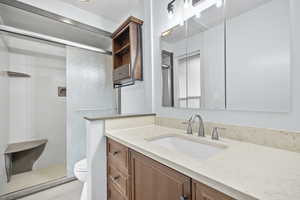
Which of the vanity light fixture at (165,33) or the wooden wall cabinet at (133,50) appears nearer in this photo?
the vanity light fixture at (165,33)

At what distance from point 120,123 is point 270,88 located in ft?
3.64

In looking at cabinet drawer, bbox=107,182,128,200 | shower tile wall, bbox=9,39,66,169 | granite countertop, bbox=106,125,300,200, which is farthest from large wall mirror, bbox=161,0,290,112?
shower tile wall, bbox=9,39,66,169

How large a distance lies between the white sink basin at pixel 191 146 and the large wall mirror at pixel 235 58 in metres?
0.28

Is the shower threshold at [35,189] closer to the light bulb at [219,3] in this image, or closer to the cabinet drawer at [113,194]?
the cabinet drawer at [113,194]

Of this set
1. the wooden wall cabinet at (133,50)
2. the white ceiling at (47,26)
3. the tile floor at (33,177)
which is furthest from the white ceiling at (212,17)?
the tile floor at (33,177)

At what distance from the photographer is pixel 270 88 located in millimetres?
751

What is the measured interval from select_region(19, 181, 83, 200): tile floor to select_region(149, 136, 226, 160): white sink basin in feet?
4.24

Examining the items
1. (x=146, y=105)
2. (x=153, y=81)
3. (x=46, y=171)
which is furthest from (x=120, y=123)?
(x=46, y=171)

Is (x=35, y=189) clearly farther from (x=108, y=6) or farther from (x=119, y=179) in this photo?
(x=108, y=6)

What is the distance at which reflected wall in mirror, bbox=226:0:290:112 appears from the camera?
0.71 metres

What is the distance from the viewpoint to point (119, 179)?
40.4 inches

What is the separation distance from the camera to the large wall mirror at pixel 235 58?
0.73 meters

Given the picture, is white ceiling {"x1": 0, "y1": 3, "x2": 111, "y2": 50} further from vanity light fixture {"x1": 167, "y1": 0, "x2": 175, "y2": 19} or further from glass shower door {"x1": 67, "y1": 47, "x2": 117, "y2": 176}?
vanity light fixture {"x1": 167, "y1": 0, "x2": 175, "y2": 19}

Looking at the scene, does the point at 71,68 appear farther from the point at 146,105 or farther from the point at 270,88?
the point at 270,88
